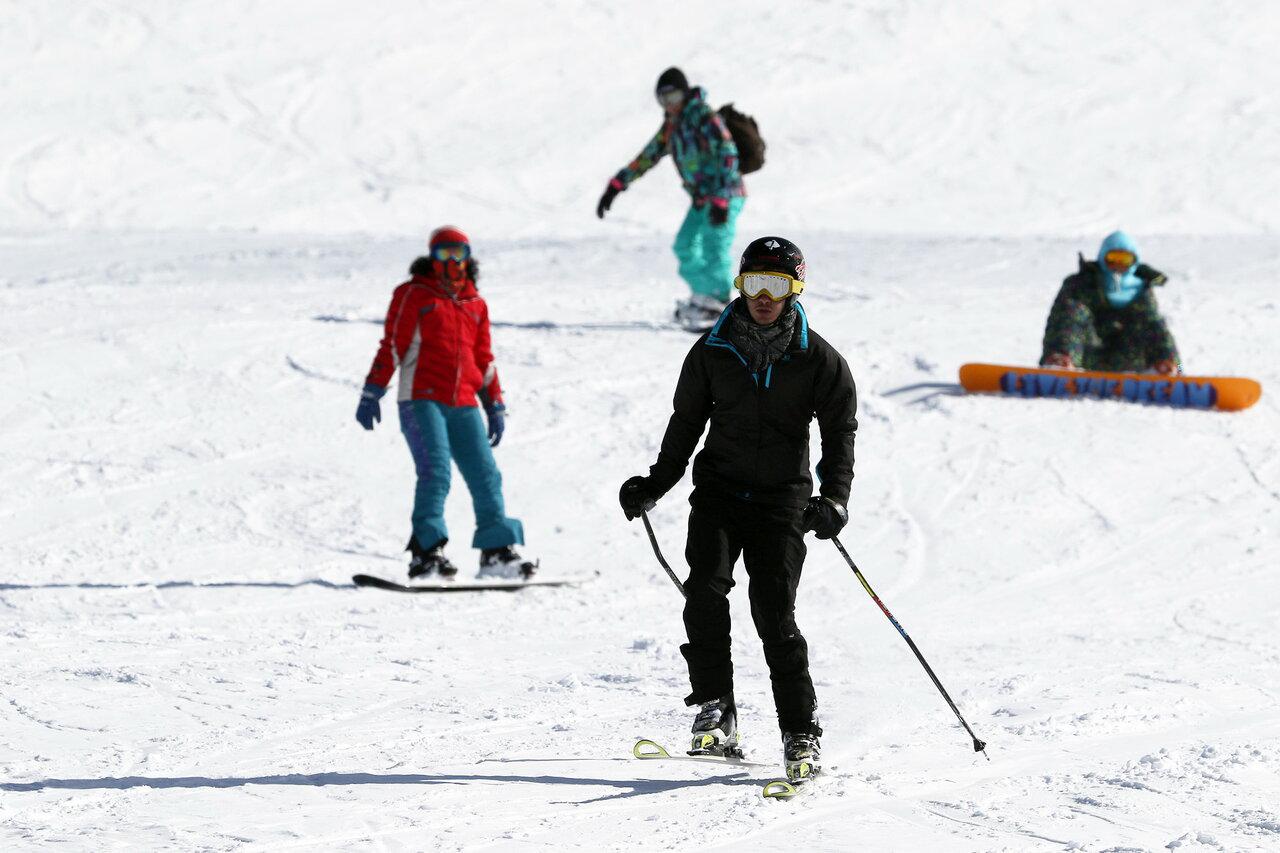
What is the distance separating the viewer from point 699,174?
11586mm

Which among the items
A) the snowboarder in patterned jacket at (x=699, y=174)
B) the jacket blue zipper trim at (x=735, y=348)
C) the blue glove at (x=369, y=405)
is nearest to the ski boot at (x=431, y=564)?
the blue glove at (x=369, y=405)

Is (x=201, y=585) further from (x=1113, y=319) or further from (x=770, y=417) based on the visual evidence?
(x=1113, y=319)

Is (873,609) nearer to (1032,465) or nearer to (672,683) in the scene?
(672,683)

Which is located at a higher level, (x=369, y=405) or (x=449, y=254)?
(x=449, y=254)

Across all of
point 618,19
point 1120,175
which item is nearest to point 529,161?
point 618,19

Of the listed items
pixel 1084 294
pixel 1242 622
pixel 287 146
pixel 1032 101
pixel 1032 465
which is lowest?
pixel 1242 622

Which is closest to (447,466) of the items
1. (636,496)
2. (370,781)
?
(636,496)

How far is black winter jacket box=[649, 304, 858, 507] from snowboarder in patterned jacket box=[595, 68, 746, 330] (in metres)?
6.71

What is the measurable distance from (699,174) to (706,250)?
62 centimetres

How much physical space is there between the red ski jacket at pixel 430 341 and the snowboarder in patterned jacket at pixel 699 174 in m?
4.15

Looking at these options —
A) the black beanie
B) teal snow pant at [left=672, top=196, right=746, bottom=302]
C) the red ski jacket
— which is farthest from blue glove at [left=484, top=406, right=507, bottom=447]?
the black beanie

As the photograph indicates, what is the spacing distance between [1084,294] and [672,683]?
6.11 meters

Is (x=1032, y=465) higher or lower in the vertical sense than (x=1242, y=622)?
higher

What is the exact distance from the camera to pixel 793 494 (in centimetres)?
476
